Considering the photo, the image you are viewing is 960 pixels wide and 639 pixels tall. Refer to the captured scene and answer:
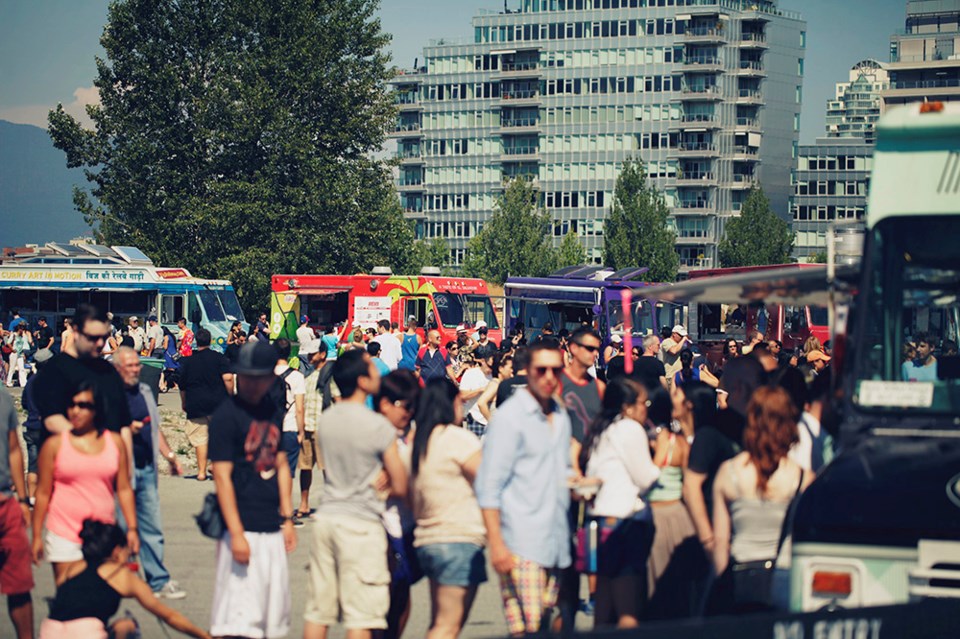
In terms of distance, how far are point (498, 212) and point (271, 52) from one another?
5277 cm

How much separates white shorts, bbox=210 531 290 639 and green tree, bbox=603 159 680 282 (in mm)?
93285

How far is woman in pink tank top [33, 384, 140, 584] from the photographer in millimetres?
7816

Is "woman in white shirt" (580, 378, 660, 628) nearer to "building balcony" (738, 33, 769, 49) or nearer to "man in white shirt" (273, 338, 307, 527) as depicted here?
"man in white shirt" (273, 338, 307, 527)

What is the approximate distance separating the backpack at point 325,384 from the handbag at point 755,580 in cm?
642

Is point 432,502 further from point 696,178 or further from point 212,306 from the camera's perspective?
point 696,178

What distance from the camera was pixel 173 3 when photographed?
52.6 m

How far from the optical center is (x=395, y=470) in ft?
24.6

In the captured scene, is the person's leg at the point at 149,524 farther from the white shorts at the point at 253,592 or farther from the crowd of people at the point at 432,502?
the white shorts at the point at 253,592

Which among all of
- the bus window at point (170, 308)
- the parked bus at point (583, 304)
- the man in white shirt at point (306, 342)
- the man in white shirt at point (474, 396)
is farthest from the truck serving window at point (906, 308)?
the bus window at point (170, 308)

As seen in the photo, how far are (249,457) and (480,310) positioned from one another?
3307 cm

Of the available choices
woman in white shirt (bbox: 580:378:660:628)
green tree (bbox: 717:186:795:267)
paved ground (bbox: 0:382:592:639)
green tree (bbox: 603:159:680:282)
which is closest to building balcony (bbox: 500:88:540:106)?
green tree (bbox: 717:186:795:267)

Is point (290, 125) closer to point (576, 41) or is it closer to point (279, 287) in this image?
point (279, 287)

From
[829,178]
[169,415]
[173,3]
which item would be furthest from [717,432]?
[829,178]

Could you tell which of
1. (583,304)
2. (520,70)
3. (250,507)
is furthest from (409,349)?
(520,70)
